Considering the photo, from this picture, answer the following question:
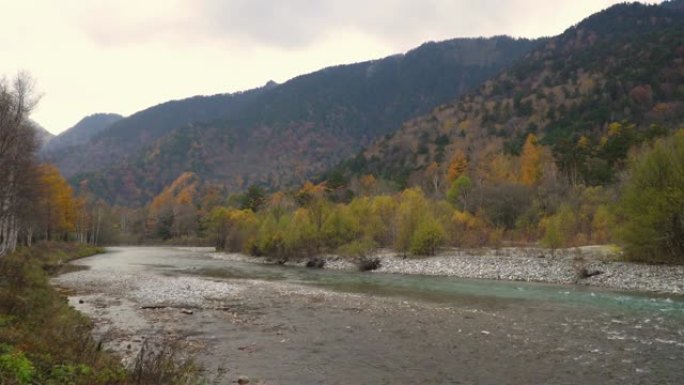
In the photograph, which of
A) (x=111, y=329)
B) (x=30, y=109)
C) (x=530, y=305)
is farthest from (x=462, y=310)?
(x=30, y=109)

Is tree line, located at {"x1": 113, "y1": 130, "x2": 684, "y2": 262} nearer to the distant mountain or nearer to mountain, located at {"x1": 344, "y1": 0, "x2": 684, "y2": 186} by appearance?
mountain, located at {"x1": 344, "y1": 0, "x2": 684, "y2": 186}

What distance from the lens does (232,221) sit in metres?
101

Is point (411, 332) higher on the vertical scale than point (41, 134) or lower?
lower

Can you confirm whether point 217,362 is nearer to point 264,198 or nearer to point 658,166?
point 658,166

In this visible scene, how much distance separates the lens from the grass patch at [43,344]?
309 inches

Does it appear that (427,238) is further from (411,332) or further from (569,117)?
(569,117)

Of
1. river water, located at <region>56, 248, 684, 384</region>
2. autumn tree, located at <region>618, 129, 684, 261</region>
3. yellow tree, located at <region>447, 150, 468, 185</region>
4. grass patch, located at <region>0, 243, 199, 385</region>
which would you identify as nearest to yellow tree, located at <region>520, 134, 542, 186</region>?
yellow tree, located at <region>447, 150, 468, 185</region>

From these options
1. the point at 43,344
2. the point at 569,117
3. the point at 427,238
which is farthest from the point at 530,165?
the point at 43,344

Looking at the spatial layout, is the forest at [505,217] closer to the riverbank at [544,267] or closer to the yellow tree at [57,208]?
the riverbank at [544,267]

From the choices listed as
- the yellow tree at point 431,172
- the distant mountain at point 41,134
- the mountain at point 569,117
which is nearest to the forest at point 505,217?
the mountain at point 569,117

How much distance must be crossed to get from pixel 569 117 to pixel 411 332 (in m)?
131

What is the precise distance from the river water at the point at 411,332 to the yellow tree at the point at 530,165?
63.0 m

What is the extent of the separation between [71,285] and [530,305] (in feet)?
100

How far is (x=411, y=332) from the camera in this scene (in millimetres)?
18281
